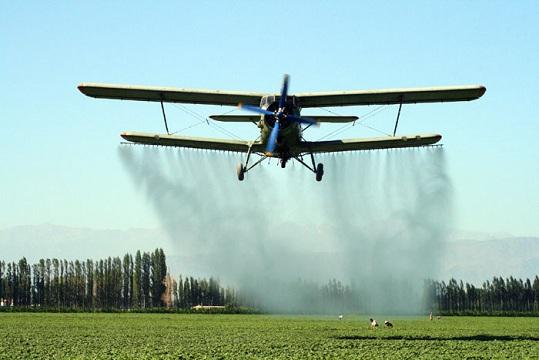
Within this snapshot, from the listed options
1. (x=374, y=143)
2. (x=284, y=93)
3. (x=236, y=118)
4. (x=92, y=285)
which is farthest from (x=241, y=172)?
(x=92, y=285)

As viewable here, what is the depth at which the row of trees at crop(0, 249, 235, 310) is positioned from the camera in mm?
163750

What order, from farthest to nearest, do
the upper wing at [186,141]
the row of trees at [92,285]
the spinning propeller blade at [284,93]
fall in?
the row of trees at [92,285] → the upper wing at [186,141] → the spinning propeller blade at [284,93]

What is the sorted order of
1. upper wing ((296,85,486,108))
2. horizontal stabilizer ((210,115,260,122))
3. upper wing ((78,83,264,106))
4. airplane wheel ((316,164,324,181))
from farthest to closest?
upper wing ((78,83,264,106))
airplane wheel ((316,164,324,181))
upper wing ((296,85,486,108))
horizontal stabilizer ((210,115,260,122))

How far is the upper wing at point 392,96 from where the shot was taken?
1595 inches

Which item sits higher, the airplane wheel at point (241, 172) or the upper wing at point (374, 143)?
the upper wing at point (374, 143)

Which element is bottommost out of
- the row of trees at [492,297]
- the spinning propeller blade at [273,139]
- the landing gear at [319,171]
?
the row of trees at [492,297]

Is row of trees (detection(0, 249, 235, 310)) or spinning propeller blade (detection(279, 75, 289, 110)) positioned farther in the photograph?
row of trees (detection(0, 249, 235, 310))

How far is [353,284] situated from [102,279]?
279 ft

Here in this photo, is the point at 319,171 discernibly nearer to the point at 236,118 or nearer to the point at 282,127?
the point at 282,127

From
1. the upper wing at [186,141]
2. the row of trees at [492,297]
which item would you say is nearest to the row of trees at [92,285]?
the row of trees at [492,297]

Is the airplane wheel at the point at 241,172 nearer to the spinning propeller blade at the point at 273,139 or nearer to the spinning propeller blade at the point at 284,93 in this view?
the spinning propeller blade at the point at 273,139

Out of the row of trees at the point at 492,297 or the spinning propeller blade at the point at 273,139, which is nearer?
the spinning propeller blade at the point at 273,139

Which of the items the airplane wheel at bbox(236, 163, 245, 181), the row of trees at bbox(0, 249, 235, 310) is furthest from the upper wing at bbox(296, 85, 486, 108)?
the row of trees at bbox(0, 249, 235, 310)

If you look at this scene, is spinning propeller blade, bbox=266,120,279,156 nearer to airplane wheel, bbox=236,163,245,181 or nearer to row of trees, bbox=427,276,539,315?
airplane wheel, bbox=236,163,245,181
